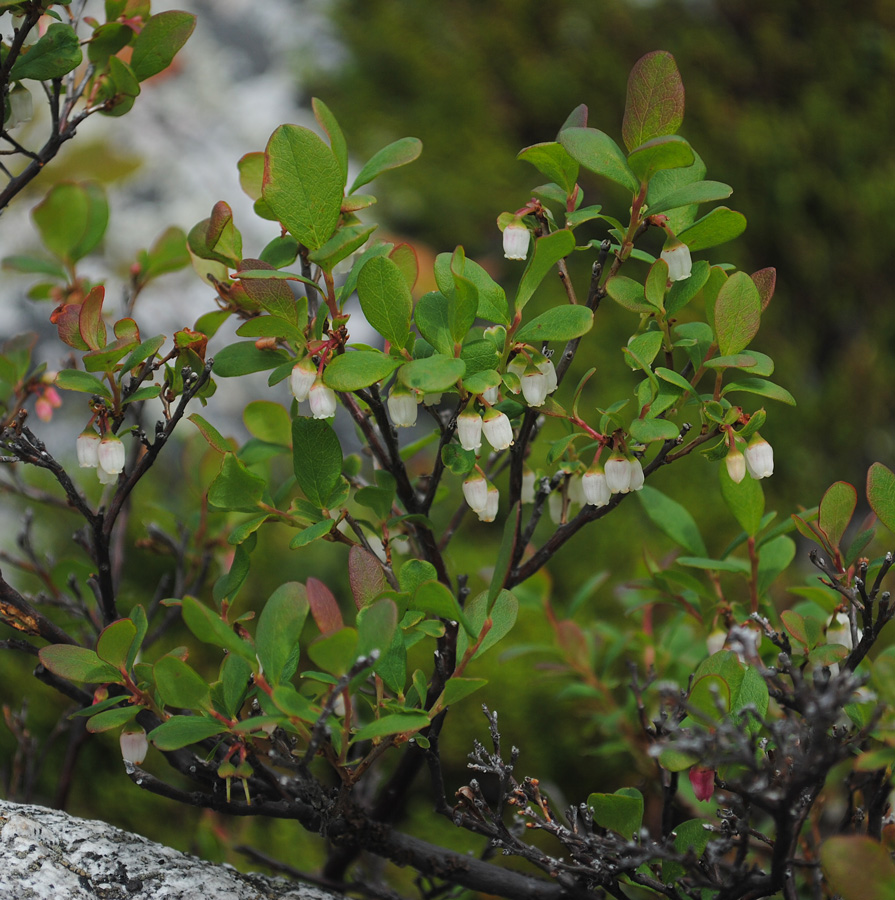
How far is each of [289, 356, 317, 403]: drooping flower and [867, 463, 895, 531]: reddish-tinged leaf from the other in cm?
34

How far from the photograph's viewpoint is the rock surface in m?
0.49

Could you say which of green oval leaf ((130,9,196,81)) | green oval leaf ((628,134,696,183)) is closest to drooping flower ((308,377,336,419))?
green oval leaf ((628,134,696,183))

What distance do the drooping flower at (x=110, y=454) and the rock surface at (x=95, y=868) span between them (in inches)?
9.3

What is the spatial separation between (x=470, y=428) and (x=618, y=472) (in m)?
0.10

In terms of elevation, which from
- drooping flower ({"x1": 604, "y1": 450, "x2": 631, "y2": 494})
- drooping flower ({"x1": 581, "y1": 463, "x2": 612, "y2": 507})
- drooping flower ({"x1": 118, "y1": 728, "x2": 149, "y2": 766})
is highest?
drooping flower ({"x1": 604, "y1": 450, "x2": 631, "y2": 494})

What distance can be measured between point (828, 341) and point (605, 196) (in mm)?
700

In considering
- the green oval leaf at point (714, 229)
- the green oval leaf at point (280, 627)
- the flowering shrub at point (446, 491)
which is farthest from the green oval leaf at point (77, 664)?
the green oval leaf at point (714, 229)

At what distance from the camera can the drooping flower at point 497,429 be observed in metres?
0.48

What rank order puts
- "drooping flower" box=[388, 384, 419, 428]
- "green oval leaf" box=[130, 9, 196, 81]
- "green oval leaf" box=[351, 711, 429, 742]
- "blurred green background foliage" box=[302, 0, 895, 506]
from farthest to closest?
"blurred green background foliage" box=[302, 0, 895, 506] < "green oval leaf" box=[130, 9, 196, 81] < "drooping flower" box=[388, 384, 419, 428] < "green oval leaf" box=[351, 711, 429, 742]

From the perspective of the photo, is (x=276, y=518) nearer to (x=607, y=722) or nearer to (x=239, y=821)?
(x=607, y=722)

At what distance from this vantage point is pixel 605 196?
6.46 ft

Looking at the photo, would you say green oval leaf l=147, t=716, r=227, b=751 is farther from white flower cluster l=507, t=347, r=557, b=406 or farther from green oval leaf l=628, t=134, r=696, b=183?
green oval leaf l=628, t=134, r=696, b=183

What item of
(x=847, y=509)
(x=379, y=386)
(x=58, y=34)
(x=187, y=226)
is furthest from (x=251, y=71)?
(x=847, y=509)

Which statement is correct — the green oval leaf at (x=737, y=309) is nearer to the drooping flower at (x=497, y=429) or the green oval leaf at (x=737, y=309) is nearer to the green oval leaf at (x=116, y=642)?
the drooping flower at (x=497, y=429)
